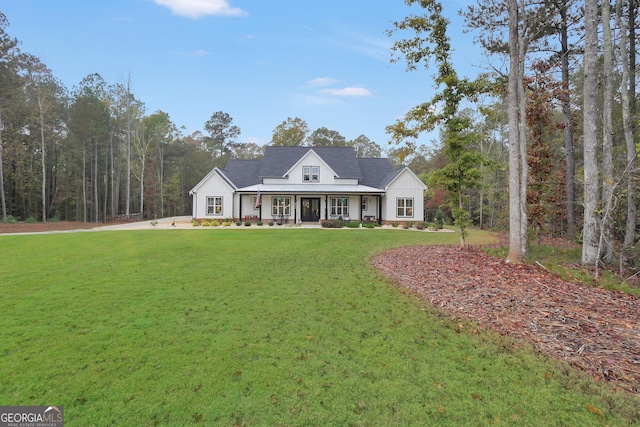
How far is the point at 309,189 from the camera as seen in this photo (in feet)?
81.7

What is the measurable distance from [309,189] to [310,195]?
21.7 inches

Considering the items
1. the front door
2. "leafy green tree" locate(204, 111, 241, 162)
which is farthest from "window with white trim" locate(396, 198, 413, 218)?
"leafy green tree" locate(204, 111, 241, 162)

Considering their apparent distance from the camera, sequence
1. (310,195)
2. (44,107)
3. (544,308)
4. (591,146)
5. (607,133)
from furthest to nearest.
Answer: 1. (44,107)
2. (310,195)
3. (607,133)
4. (591,146)
5. (544,308)

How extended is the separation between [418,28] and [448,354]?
11.8m

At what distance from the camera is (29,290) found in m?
5.98

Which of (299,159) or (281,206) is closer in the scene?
(281,206)

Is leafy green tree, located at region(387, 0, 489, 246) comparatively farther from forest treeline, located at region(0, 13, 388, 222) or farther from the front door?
forest treeline, located at region(0, 13, 388, 222)

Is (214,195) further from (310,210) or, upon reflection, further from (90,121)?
(90,121)

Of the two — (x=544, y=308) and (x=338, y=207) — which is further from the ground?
(x=338, y=207)

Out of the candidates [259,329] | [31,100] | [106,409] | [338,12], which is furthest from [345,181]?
[31,100]

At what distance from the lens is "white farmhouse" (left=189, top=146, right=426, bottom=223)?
24766 mm

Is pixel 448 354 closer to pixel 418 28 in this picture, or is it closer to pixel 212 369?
pixel 212 369

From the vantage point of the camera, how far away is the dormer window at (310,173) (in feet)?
85.7

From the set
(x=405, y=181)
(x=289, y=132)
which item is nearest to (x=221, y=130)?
(x=289, y=132)
